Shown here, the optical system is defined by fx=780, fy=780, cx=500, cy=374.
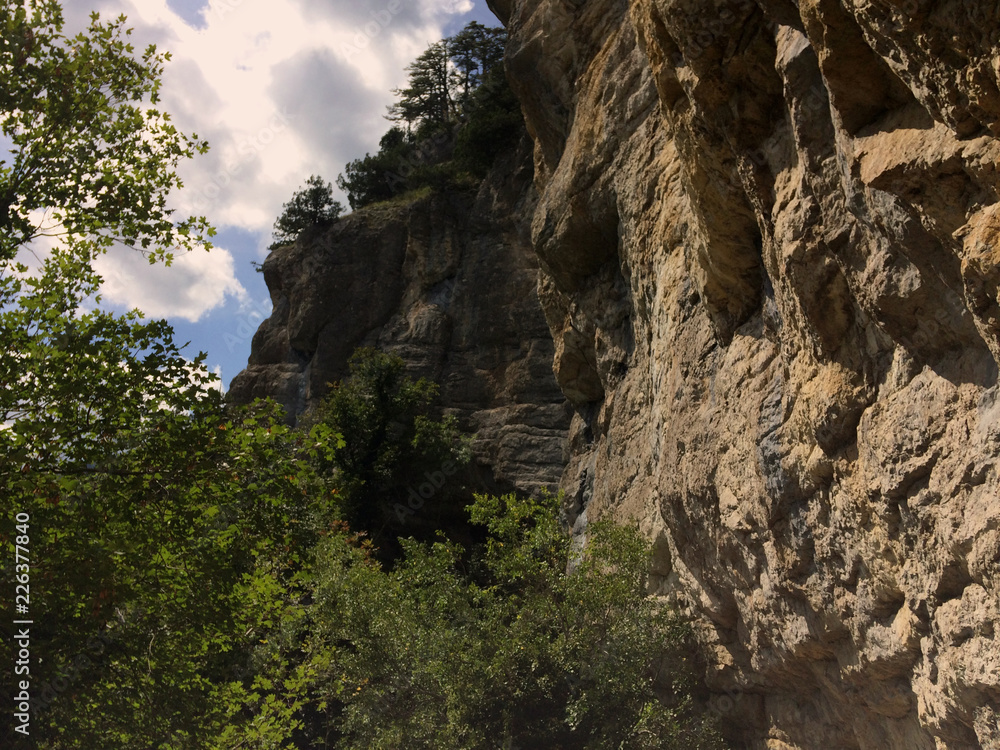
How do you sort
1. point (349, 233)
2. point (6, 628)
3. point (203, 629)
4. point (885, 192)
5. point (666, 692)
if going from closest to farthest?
point (885, 192), point (6, 628), point (203, 629), point (666, 692), point (349, 233)

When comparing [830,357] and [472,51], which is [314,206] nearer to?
[472,51]

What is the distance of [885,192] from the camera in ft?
14.3

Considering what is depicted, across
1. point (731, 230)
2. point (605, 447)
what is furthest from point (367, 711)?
point (731, 230)

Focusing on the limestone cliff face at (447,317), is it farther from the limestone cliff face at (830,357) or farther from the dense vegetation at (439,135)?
the limestone cliff face at (830,357)

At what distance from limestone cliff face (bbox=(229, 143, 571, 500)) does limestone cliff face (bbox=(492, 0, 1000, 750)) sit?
13.5 m

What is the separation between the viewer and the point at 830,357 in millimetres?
5840

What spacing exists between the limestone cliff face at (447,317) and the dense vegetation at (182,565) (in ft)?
40.8

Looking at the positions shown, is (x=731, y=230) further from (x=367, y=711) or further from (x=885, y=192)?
(x=367, y=711)

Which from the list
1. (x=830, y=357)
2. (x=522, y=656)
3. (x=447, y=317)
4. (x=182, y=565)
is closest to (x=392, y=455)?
(x=447, y=317)

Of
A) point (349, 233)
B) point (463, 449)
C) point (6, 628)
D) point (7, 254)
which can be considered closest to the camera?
point (6, 628)

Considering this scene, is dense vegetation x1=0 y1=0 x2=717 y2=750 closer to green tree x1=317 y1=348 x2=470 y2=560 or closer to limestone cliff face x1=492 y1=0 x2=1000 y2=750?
limestone cliff face x1=492 y1=0 x2=1000 y2=750

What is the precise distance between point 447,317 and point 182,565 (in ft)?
65.7

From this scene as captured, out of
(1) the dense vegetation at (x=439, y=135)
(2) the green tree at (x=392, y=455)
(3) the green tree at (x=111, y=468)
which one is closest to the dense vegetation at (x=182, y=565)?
(3) the green tree at (x=111, y=468)

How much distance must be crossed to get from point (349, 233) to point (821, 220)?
25783mm
